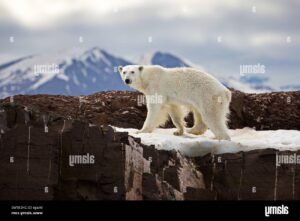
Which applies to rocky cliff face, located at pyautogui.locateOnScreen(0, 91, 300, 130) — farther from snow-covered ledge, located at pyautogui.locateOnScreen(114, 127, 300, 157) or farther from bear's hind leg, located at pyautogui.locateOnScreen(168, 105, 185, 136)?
snow-covered ledge, located at pyautogui.locateOnScreen(114, 127, 300, 157)

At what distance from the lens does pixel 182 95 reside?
15.9 metres

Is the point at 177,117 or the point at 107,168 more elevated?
the point at 177,117

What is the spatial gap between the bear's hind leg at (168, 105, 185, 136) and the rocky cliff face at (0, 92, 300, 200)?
5.28ft

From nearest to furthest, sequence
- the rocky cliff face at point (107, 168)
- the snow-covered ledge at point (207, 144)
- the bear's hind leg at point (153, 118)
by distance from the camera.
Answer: the rocky cliff face at point (107, 168), the snow-covered ledge at point (207, 144), the bear's hind leg at point (153, 118)

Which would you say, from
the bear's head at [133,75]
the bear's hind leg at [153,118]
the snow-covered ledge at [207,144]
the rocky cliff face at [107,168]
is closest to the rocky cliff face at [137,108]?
the bear's head at [133,75]

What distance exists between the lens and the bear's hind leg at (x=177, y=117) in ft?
53.0

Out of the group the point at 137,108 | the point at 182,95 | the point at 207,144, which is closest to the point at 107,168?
the point at 207,144

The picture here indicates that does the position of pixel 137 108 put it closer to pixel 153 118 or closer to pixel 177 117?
pixel 177 117

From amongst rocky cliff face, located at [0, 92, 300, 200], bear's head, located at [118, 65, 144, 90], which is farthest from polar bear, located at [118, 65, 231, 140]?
rocky cliff face, located at [0, 92, 300, 200]

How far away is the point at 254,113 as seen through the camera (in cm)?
2025

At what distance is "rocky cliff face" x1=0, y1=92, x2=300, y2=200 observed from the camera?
1242cm

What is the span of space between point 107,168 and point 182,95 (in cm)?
374

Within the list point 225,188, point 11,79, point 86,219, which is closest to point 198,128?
point 225,188

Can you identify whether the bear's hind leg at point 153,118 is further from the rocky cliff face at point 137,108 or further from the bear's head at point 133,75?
the rocky cliff face at point 137,108
